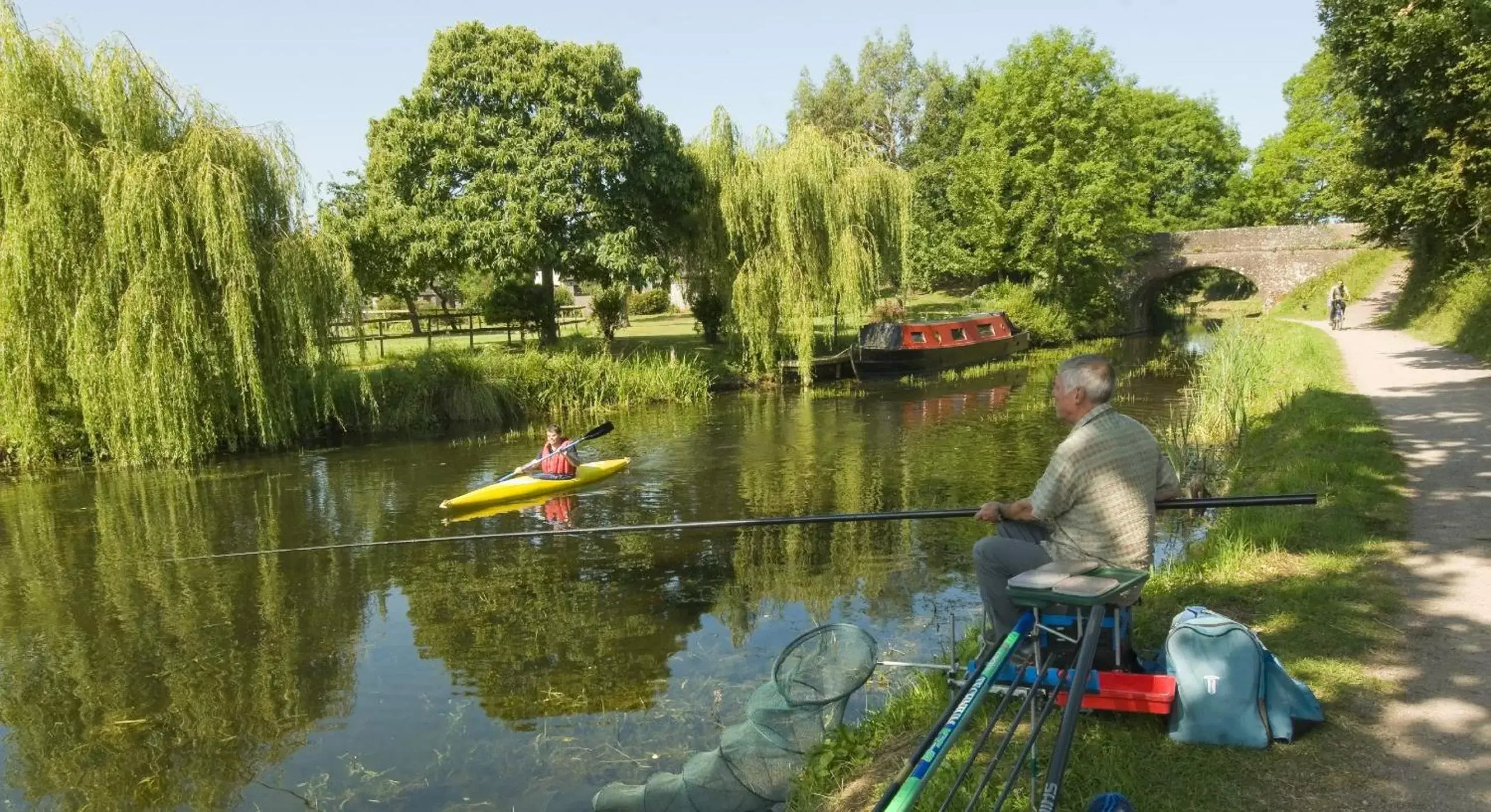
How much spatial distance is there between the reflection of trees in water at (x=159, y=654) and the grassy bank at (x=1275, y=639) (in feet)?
12.5

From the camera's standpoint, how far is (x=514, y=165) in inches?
941

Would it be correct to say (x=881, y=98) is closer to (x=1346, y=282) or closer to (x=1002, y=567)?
(x=1346, y=282)

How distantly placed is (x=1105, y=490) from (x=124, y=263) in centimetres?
1538

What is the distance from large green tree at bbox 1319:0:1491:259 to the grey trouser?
43.6 feet

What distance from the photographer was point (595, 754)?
5707 millimetres

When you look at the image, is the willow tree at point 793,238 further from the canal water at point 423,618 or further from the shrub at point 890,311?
the canal water at point 423,618

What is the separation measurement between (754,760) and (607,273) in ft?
70.3

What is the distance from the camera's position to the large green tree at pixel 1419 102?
1466 cm

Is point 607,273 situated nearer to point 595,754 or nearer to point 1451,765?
point 595,754

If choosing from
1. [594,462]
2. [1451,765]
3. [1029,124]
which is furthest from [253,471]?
[1029,124]

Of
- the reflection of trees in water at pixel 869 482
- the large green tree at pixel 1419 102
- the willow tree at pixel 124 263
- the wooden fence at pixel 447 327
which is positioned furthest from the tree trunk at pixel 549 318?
the large green tree at pixel 1419 102

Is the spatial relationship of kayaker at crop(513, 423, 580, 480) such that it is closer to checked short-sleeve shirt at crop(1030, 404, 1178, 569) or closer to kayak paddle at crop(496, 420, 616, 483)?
kayak paddle at crop(496, 420, 616, 483)

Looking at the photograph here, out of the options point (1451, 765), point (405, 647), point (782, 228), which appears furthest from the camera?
point (782, 228)

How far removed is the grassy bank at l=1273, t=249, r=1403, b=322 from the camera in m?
34.1
